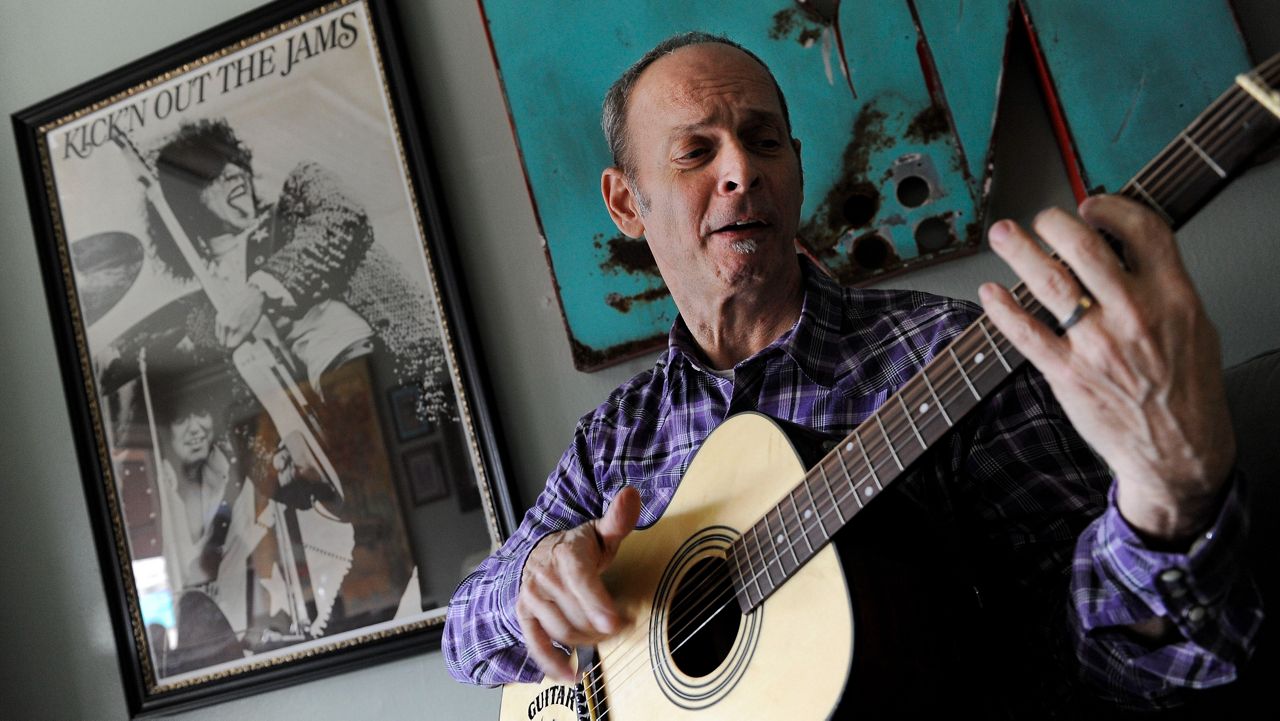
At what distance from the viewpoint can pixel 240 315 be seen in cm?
185

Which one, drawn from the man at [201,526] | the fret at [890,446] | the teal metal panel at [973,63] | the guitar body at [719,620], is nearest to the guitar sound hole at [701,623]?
the guitar body at [719,620]

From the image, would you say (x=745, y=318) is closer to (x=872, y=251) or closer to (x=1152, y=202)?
(x=872, y=251)

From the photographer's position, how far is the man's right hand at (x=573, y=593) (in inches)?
38.0

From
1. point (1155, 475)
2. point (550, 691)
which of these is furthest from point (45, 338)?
point (1155, 475)

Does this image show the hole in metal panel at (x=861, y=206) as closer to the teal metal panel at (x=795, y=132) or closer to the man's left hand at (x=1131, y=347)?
the teal metal panel at (x=795, y=132)

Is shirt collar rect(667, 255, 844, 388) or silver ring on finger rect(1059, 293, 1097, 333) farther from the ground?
shirt collar rect(667, 255, 844, 388)

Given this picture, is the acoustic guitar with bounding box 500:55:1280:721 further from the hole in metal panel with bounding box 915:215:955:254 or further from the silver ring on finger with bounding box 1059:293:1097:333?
the hole in metal panel with bounding box 915:215:955:254

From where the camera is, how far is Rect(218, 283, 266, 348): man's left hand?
184cm

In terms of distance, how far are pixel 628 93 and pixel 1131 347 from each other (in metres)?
0.94

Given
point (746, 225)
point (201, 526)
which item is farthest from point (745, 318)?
point (201, 526)

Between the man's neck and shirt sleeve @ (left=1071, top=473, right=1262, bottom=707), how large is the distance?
549 mm

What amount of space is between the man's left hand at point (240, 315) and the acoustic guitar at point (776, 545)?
1.11m

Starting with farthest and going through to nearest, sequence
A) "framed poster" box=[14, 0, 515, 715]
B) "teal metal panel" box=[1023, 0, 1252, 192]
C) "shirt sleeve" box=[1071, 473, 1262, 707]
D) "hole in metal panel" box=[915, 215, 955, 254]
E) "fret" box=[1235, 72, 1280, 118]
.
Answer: "framed poster" box=[14, 0, 515, 715], "hole in metal panel" box=[915, 215, 955, 254], "teal metal panel" box=[1023, 0, 1252, 192], "shirt sleeve" box=[1071, 473, 1262, 707], "fret" box=[1235, 72, 1280, 118]

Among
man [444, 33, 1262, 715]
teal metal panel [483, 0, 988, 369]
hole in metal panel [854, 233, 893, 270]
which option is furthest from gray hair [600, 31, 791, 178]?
hole in metal panel [854, 233, 893, 270]
